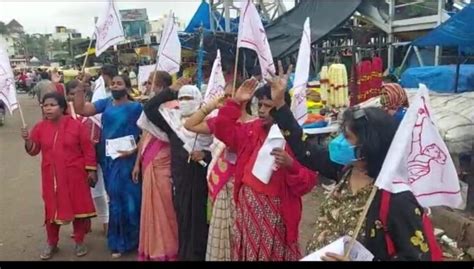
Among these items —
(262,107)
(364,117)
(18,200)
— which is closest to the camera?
(364,117)

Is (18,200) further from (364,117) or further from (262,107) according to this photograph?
(364,117)

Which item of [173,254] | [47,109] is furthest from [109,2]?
[173,254]

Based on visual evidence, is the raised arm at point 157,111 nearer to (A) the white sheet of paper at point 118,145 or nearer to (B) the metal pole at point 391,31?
(A) the white sheet of paper at point 118,145

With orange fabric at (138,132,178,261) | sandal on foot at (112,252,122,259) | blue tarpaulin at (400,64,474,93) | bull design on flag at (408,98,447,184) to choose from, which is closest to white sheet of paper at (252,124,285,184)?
bull design on flag at (408,98,447,184)

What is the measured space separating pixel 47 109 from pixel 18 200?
2.91 meters

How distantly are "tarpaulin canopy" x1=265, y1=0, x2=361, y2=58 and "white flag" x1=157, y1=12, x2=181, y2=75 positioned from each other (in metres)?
6.46

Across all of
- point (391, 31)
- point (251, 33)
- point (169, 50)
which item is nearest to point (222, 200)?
point (251, 33)

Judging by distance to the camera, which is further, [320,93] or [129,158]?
[320,93]

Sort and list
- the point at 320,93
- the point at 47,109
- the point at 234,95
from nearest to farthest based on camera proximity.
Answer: the point at 234,95, the point at 47,109, the point at 320,93

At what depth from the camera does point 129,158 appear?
4.62 metres

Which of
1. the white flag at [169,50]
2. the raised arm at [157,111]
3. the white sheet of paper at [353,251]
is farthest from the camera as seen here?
the white flag at [169,50]

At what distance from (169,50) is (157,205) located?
6.38 feet

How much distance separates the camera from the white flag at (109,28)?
5840mm

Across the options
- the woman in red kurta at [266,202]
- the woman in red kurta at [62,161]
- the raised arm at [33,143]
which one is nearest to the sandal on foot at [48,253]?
the woman in red kurta at [62,161]
